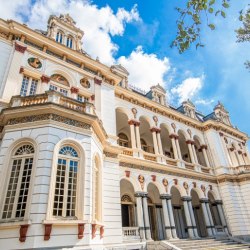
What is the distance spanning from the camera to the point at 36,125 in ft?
32.2

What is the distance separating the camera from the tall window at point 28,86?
12954 mm

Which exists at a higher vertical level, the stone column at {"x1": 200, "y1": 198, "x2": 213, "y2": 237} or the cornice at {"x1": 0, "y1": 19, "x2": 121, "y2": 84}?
the cornice at {"x1": 0, "y1": 19, "x2": 121, "y2": 84}

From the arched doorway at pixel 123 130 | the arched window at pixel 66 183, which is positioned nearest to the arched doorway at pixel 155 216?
the arched doorway at pixel 123 130

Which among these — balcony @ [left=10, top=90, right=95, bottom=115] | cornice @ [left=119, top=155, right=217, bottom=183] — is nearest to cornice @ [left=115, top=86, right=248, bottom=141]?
cornice @ [left=119, top=155, right=217, bottom=183]

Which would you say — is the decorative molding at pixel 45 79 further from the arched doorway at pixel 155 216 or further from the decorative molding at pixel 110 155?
the arched doorway at pixel 155 216

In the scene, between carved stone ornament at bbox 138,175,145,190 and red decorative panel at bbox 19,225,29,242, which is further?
carved stone ornament at bbox 138,175,145,190

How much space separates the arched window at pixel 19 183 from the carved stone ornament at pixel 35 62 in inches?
251

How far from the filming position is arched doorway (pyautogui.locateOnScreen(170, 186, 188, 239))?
19.2 meters

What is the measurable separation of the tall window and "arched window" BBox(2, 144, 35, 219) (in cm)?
466

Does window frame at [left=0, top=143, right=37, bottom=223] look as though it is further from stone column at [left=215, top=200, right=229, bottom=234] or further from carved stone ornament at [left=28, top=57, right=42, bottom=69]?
stone column at [left=215, top=200, right=229, bottom=234]

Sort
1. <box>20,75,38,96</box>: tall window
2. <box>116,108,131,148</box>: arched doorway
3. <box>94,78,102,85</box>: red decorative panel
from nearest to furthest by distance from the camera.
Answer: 1. <box>20,75,38,96</box>: tall window
2. <box>94,78,102,85</box>: red decorative panel
3. <box>116,108,131,148</box>: arched doorway

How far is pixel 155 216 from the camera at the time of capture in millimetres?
18031

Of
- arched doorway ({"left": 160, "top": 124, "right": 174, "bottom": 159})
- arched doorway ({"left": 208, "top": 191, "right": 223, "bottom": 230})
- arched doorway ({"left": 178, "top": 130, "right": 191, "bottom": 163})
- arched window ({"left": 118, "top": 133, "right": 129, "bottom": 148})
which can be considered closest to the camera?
arched window ({"left": 118, "top": 133, "right": 129, "bottom": 148})

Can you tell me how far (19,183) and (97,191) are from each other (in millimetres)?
3945
